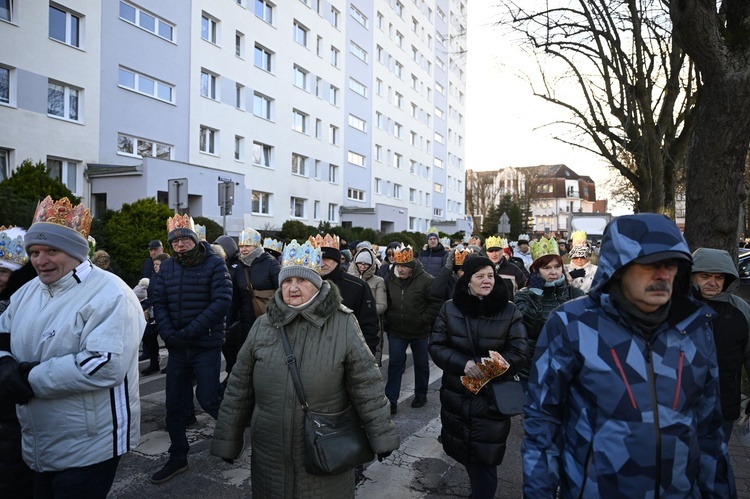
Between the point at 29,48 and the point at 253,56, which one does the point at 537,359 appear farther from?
the point at 253,56

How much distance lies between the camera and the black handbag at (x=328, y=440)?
2.73m

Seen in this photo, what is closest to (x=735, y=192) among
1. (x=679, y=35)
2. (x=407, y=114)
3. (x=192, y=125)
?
(x=679, y=35)

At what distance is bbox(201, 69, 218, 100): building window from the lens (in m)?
24.8

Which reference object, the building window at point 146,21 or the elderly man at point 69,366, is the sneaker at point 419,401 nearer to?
the elderly man at point 69,366

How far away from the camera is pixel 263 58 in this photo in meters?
29.1

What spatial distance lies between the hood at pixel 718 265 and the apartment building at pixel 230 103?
24.3 ft

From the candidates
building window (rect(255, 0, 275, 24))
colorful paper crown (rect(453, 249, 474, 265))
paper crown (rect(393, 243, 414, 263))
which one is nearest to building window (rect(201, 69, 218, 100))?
building window (rect(255, 0, 275, 24))

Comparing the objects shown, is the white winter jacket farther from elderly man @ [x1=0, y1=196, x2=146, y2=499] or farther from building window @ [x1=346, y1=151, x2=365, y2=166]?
building window @ [x1=346, y1=151, x2=365, y2=166]

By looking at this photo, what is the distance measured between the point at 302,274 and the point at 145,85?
2163cm

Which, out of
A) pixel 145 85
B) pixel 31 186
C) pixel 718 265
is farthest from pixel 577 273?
pixel 145 85

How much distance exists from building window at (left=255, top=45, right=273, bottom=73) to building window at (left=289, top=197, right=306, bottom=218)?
24.9ft

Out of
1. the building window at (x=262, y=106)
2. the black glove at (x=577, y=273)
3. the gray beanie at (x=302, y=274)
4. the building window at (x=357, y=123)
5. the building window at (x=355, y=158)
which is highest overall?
the building window at (x=357, y=123)

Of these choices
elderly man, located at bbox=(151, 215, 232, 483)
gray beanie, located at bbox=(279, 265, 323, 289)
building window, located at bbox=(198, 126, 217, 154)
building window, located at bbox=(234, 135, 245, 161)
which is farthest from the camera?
building window, located at bbox=(234, 135, 245, 161)

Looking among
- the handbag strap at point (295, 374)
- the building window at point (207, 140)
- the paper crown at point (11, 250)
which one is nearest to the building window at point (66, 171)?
the building window at point (207, 140)
